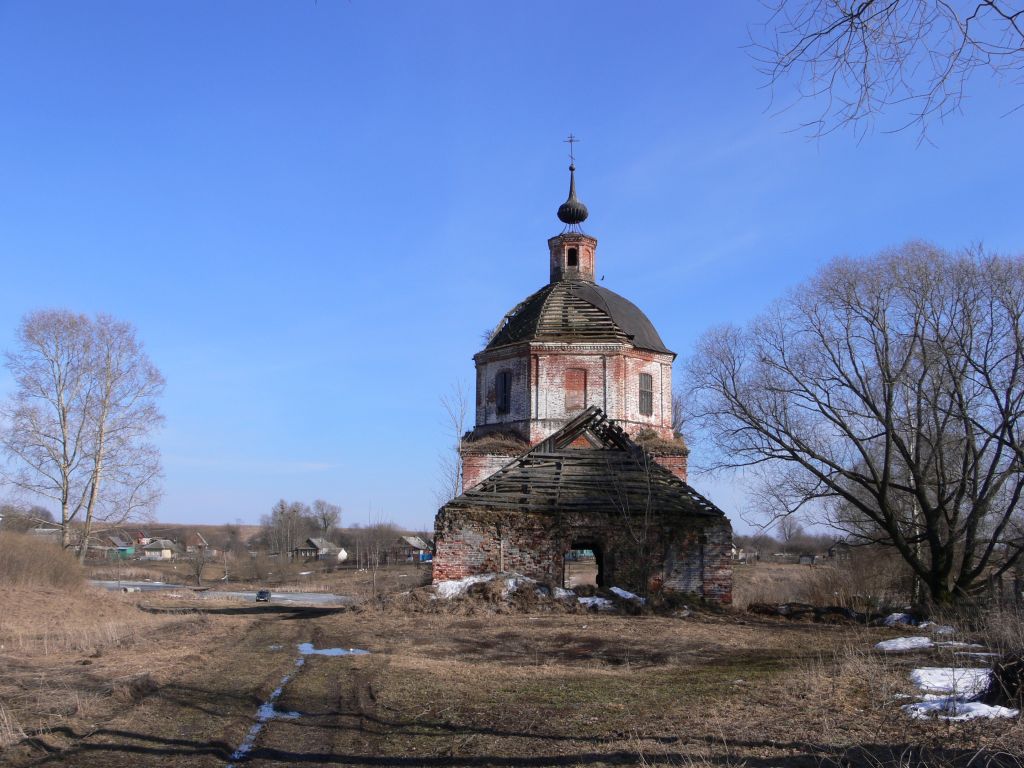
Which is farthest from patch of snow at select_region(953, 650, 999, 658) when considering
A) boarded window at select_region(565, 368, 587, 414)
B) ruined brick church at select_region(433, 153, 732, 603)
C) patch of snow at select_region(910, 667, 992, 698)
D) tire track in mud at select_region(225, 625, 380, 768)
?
boarded window at select_region(565, 368, 587, 414)

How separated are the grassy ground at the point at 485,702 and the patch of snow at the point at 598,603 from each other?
408 centimetres

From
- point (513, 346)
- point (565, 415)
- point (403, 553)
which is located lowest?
point (403, 553)

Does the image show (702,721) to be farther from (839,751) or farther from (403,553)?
(403,553)

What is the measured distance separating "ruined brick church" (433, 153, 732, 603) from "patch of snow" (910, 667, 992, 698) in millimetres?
12407

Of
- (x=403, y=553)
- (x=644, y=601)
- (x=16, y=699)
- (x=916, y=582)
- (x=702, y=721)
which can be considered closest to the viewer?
(x=702, y=721)

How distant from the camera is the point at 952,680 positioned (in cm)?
771

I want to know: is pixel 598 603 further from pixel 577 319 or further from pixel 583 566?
pixel 583 566

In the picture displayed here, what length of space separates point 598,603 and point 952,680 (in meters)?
12.3

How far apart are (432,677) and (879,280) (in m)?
Result: 15.3

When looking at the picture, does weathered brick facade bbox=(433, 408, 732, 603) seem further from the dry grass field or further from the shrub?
the shrub

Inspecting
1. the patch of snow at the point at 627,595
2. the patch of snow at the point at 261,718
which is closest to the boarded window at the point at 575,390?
the patch of snow at the point at 627,595

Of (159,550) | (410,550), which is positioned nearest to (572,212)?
(410,550)

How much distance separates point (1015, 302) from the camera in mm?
18547

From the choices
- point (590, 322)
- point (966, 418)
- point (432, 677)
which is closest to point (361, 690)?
point (432, 677)
